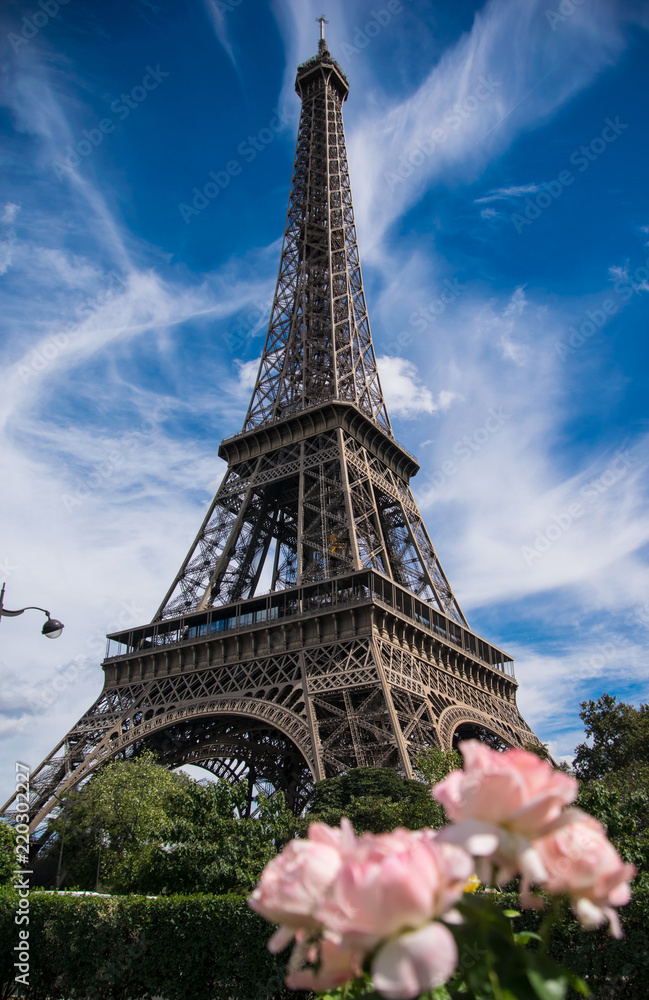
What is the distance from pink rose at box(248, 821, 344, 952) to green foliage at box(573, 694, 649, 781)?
3997cm

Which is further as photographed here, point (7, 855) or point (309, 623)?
point (309, 623)

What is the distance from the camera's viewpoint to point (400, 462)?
2005 inches

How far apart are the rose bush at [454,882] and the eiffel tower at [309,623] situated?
27.0 m

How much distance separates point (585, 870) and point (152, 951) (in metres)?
15.8

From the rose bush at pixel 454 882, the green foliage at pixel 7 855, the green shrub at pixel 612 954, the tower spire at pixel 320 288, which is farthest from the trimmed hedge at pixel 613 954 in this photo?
the tower spire at pixel 320 288

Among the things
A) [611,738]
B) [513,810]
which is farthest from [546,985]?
[611,738]

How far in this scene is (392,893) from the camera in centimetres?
196

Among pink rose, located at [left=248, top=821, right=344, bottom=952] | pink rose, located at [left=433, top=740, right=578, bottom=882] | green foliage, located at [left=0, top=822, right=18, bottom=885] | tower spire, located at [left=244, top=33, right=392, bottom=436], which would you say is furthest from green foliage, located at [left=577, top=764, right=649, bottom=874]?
tower spire, located at [left=244, top=33, right=392, bottom=436]

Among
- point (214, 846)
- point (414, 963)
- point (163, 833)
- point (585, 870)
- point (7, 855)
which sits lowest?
point (414, 963)

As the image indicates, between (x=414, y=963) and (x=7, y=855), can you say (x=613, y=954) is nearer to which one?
(x=414, y=963)

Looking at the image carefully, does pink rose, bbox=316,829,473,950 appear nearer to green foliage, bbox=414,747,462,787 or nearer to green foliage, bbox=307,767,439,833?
green foliage, bbox=307,767,439,833

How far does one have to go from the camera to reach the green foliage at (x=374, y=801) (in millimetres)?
23641

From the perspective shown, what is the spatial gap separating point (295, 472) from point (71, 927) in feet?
103

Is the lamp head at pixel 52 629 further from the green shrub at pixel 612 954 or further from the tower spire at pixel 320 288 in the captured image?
the tower spire at pixel 320 288
